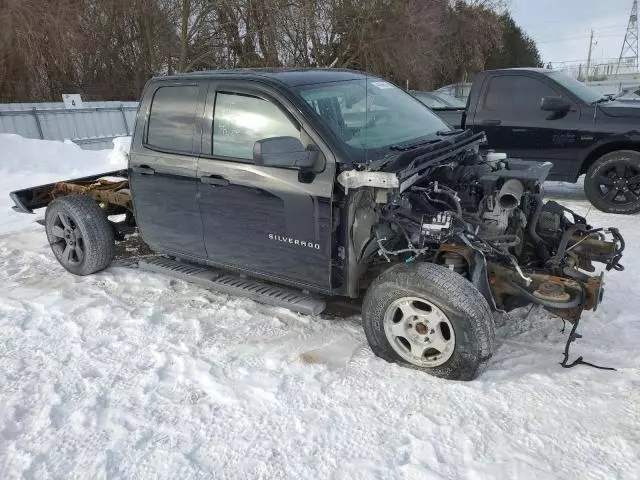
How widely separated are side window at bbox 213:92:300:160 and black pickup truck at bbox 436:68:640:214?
452 centimetres

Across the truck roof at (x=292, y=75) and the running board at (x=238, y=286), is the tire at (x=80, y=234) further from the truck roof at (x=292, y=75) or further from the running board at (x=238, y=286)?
the truck roof at (x=292, y=75)

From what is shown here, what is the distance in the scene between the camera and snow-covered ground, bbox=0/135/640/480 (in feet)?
8.70

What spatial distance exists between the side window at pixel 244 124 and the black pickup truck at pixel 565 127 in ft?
14.8

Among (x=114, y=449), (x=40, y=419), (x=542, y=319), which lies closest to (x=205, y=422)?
(x=114, y=449)


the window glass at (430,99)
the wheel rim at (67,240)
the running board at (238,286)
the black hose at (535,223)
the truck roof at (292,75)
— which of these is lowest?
the running board at (238,286)

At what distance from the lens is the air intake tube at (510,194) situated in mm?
3580

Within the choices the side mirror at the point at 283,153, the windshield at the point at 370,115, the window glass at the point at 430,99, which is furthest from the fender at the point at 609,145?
the side mirror at the point at 283,153

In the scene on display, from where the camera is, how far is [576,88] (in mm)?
7277

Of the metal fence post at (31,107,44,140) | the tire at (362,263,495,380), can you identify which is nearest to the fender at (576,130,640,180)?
the tire at (362,263,495,380)

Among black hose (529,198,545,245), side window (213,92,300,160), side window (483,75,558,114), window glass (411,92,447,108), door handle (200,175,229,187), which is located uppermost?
side window (213,92,300,160)

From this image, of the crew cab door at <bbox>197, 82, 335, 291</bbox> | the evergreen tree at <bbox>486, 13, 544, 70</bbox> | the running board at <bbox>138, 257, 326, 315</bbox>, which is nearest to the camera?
the crew cab door at <bbox>197, 82, 335, 291</bbox>

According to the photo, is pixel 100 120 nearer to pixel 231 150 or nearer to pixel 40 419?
pixel 231 150

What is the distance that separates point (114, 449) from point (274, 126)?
2216mm

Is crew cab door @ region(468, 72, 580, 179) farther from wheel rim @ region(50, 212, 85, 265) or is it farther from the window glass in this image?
wheel rim @ region(50, 212, 85, 265)
